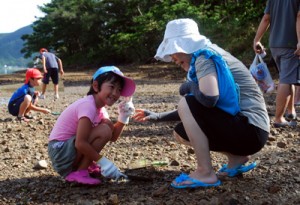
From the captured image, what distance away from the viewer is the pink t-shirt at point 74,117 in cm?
303

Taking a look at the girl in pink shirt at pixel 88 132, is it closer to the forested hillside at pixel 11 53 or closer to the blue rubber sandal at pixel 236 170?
the blue rubber sandal at pixel 236 170

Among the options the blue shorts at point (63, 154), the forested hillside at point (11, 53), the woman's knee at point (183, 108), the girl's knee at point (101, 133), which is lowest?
the forested hillside at point (11, 53)

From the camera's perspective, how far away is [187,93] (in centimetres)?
296

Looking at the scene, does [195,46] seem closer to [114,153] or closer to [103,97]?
[103,97]

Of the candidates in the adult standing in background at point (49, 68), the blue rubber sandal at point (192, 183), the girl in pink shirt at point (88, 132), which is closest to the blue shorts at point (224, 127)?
the blue rubber sandal at point (192, 183)

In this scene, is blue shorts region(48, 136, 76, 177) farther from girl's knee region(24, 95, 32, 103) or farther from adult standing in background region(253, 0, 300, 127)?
girl's knee region(24, 95, 32, 103)

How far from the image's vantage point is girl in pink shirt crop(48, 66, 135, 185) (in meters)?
3.01

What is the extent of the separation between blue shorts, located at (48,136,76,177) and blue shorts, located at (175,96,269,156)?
85 cm

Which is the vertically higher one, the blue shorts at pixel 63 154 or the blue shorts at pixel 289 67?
the blue shorts at pixel 289 67

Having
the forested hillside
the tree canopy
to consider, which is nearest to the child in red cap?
the tree canopy

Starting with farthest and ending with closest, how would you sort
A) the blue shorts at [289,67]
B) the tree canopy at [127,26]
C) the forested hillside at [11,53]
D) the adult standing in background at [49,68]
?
1. the forested hillside at [11,53]
2. the tree canopy at [127,26]
3. the adult standing in background at [49,68]
4. the blue shorts at [289,67]

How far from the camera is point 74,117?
123 inches

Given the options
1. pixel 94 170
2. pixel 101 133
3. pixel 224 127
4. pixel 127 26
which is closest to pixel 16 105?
pixel 94 170

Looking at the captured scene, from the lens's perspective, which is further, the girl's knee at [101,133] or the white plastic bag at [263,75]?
the white plastic bag at [263,75]
